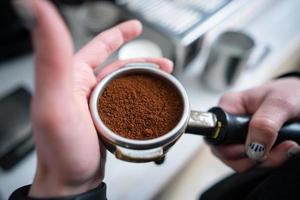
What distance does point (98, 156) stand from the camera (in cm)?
33

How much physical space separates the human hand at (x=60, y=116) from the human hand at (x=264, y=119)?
19 centimetres

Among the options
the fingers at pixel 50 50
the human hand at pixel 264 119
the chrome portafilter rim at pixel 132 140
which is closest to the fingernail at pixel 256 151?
the human hand at pixel 264 119

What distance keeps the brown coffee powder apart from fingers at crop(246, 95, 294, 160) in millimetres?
113

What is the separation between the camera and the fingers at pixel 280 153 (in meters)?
0.42

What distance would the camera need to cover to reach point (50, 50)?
220 millimetres

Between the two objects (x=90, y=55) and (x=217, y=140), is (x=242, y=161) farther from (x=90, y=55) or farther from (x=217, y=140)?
(x=90, y=55)

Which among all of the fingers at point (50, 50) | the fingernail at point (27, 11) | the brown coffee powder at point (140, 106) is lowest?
the brown coffee powder at point (140, 106)

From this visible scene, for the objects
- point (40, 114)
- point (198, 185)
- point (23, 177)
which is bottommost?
point (198, 185)

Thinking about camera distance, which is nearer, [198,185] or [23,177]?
[23,177]

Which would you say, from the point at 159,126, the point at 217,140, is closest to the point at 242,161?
the point at 217,140

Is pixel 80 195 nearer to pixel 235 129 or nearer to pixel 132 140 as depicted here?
pixel 132 140

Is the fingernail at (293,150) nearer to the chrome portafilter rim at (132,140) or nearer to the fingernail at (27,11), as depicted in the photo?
the chrome portafilter rim at (132,140)

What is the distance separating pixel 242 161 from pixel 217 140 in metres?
0.10

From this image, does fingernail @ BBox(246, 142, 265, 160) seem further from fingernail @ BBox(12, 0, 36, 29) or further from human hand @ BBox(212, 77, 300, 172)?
fingernail @ BBox(12, 0, 36, 29)
